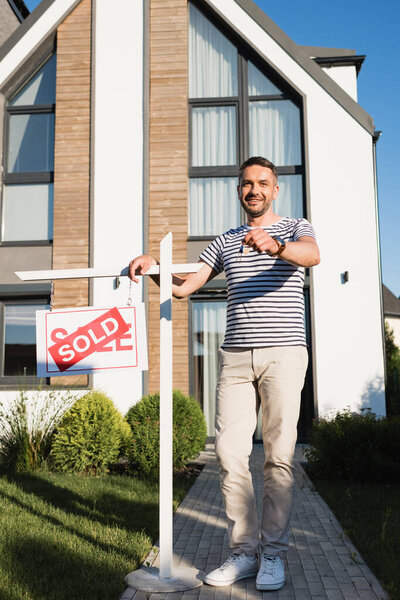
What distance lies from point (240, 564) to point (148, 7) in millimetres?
9425

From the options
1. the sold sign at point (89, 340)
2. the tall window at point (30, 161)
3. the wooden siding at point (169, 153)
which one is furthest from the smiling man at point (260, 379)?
the tall window at point (30, 161)

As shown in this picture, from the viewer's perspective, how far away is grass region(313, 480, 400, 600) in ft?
10.5

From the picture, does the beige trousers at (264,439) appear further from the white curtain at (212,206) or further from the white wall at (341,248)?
the white curtain at (212,206)

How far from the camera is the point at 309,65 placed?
9.38 m

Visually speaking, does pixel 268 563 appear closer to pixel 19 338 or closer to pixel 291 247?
pixel 291 247

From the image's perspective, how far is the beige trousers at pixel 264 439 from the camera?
3.07 metres

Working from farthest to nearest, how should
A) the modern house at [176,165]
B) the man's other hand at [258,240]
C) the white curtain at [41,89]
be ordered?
the white curtain at [41,89]
the modern house at [176,165]
the man's other hand at [258,240]

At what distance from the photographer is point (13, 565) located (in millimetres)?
3240

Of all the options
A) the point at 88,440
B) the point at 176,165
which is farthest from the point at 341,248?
the point at 88,440

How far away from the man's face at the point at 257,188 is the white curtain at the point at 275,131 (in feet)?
21.6

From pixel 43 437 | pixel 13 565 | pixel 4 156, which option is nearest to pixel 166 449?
pixel 13 565

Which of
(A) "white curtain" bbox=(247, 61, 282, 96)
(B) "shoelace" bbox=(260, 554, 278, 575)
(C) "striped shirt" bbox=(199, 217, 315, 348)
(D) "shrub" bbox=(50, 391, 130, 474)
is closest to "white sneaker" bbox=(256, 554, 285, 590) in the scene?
(B) "shoelace" bbox=(260, 554, 278, 575)

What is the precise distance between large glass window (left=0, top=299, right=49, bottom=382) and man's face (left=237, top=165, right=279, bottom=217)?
6840 mm

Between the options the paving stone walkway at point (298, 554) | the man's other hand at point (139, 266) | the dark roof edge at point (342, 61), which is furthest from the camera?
Answer: the dark roof edge at point (342, 61)
